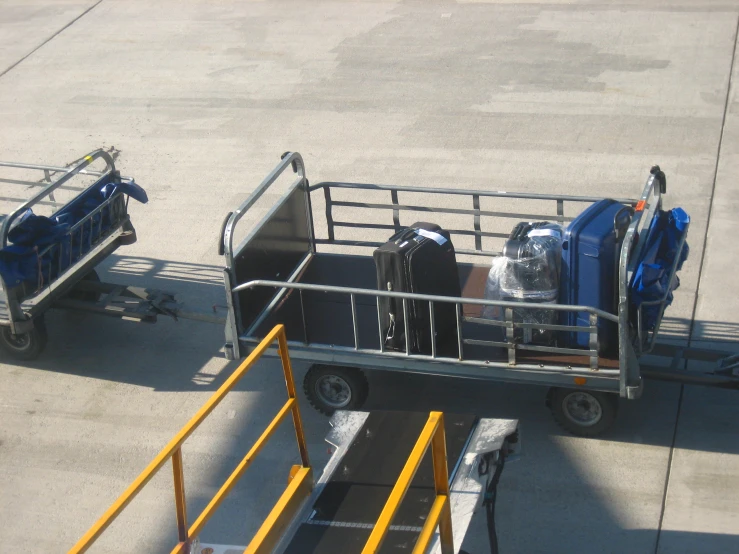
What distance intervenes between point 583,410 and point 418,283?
1.40 m

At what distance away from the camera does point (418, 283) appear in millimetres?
6293

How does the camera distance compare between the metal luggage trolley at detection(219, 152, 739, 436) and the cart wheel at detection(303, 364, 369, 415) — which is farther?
the cart wheel at detection(303, 364, 369, 415)

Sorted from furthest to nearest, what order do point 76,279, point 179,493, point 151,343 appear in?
point 151,343 < point 76,279 < point 179,493

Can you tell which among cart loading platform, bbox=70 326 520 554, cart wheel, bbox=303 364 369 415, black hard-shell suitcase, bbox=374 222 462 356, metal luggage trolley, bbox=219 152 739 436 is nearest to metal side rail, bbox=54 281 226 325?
metal luggage trolley, bbox=219 152 739 436

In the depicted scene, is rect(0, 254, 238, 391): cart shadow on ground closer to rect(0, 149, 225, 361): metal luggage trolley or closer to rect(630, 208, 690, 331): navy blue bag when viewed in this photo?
rect(0, 149, 225, 361): metal luggage trolley

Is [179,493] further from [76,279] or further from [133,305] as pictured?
[76,279]

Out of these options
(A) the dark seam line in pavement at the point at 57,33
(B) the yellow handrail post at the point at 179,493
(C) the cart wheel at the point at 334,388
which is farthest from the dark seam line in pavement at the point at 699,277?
(A) the dark seam line in pavement at the point at 57,33

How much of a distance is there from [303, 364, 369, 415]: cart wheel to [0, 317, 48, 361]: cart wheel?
2.38 meters

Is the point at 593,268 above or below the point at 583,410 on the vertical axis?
above

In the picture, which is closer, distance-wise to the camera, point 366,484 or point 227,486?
point 227,486

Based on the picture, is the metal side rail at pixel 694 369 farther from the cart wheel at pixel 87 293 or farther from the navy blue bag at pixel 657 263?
the cart wheel at pixel 87 293

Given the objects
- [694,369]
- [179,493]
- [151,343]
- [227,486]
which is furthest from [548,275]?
[151,343]

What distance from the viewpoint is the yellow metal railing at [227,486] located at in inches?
153

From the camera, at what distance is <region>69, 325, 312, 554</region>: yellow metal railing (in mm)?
3889
